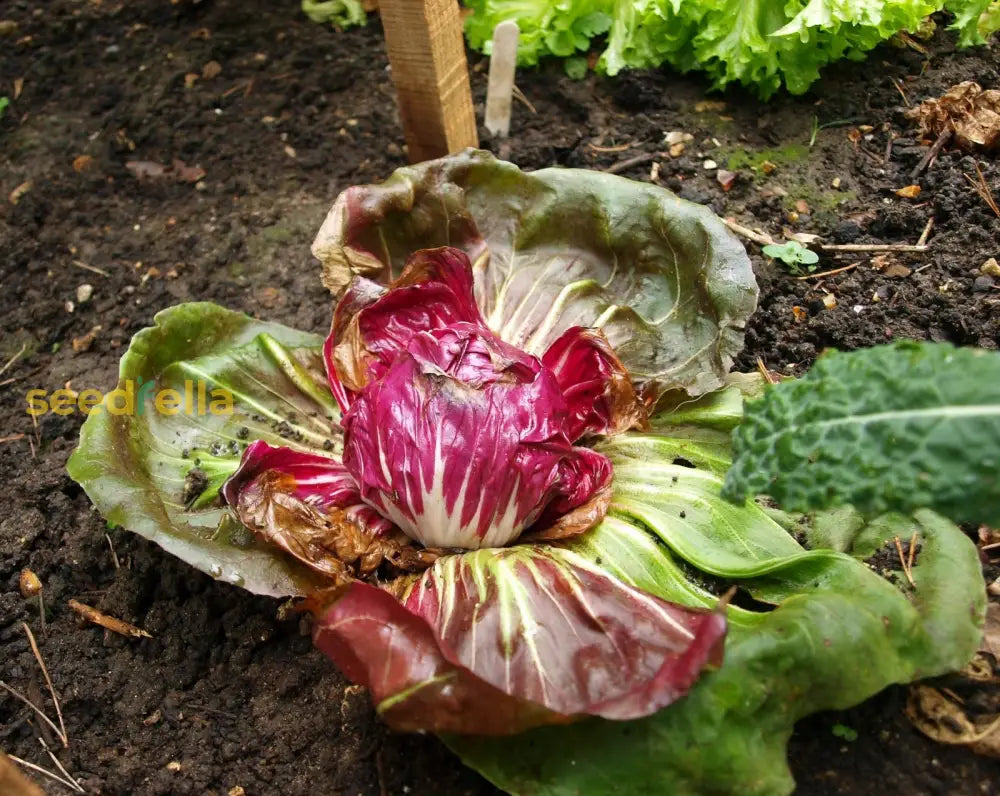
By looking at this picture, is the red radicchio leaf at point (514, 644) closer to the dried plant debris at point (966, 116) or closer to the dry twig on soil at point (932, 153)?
the dry twig on soil at point (932, 153)

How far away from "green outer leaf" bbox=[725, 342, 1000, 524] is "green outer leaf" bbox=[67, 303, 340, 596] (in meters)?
1.35

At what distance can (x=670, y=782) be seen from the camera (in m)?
2.12

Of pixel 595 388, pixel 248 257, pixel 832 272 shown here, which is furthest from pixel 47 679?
pixel 832 272

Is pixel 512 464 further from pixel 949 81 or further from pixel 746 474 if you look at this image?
pixel 949 81

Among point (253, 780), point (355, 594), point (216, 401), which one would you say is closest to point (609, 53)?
point (216, 401)

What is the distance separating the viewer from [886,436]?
1.98 m

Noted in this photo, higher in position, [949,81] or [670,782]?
[949,81]

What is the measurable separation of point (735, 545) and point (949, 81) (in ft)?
9.49

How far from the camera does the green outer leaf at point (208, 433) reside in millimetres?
2547

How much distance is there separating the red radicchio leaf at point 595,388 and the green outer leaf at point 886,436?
0.66 meters

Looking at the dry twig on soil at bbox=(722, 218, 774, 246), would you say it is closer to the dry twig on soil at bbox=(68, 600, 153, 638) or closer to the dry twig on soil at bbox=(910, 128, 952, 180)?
the dry twig on soil at bbox=(910, 128, 952, 180)

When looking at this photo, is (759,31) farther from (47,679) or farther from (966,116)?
(47,679)

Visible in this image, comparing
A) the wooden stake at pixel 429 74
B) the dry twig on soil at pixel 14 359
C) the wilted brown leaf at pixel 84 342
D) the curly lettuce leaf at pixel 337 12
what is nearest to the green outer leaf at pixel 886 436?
the wooden stake at pixel 429 74

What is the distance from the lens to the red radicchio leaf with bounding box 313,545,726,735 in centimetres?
203
